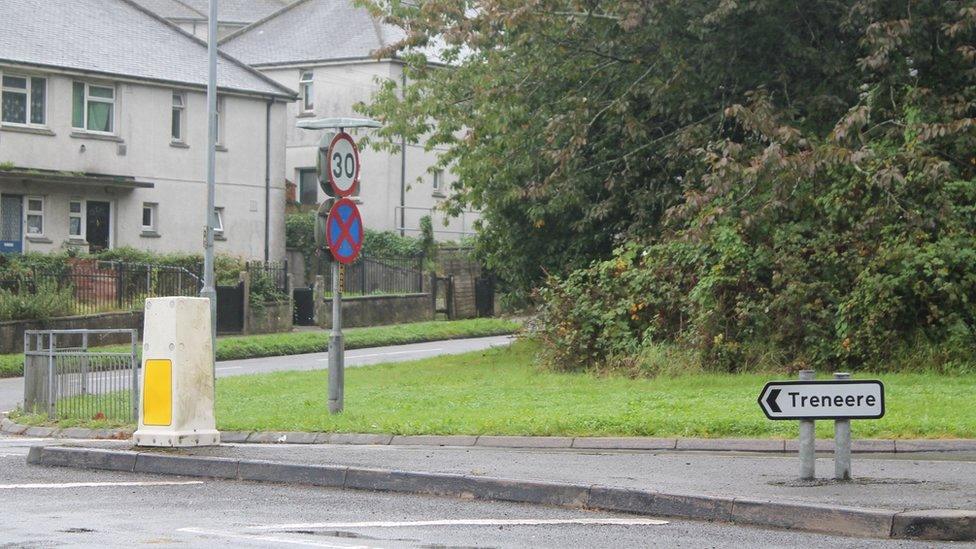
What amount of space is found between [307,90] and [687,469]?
154 feet

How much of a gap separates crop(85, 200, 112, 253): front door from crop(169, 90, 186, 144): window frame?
10.2 ft

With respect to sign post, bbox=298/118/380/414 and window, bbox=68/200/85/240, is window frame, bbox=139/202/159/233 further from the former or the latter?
sign post, bbox=298/118/380/414

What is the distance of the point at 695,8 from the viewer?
2219 cm

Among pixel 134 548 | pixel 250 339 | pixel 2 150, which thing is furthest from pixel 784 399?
pixel 2 150

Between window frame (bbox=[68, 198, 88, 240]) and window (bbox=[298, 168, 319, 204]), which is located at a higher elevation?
window (bbox=[298, 168, 319, 204])

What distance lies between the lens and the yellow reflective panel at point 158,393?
1363cm

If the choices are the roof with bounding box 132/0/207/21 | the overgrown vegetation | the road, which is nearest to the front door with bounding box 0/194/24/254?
the road

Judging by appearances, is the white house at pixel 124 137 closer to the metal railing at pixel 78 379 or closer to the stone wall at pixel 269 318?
the stone wall at pixel 269 318

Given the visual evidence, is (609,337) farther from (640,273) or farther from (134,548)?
(134,548)

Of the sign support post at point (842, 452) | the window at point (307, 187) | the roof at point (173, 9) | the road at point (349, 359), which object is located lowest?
the road at point (349, 359)

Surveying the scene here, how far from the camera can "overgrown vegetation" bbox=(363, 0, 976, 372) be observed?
19484mm

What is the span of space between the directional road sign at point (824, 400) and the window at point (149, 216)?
3679 centimetres

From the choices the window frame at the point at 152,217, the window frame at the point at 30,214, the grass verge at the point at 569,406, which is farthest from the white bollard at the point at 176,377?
the window frame at the point at 152,217

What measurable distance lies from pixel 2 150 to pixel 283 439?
2833 centimetres
